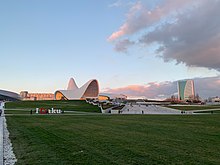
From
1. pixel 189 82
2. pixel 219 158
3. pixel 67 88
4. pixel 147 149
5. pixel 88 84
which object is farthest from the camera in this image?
pixel 189 82

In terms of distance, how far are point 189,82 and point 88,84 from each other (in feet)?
243

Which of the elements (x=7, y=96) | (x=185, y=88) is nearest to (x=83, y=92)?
(x=7, y=96)

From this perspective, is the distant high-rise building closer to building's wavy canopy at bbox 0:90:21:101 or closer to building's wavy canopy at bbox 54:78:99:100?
building's wavy canopy at bbox 54:78:99:100

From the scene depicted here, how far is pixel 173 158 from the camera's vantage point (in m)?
5.49

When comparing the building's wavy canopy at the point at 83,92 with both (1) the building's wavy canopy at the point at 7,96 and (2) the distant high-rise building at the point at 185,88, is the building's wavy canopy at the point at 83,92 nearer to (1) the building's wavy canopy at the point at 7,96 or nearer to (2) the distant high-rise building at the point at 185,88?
(1) the building's wavy canopy at the point at 7,96

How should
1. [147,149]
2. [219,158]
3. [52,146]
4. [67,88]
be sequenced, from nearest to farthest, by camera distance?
[219,158] → [147,149] → [52,146] → [67,88]

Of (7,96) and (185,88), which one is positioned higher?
(185,88)

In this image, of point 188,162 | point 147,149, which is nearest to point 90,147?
point 147,149

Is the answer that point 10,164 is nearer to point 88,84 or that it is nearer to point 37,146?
point 37,146

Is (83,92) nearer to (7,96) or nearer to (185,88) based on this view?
(7,96)

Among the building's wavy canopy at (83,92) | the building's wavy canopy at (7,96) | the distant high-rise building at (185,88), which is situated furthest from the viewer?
the distant high-rise building at (185,88)

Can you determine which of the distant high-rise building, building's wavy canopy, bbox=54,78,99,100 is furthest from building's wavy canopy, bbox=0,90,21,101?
the distant high-rise building

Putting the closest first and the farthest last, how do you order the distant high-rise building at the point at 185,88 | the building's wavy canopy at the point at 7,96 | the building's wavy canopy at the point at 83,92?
the building's wavy canopy at the point at 7,96, the building's wavy canopy at the point at 83,92, the distant high-rise building at the point at 185,88

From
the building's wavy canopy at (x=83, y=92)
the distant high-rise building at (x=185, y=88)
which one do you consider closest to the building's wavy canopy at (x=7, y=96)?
the building's wavy canopy at (x=83, y=92)
